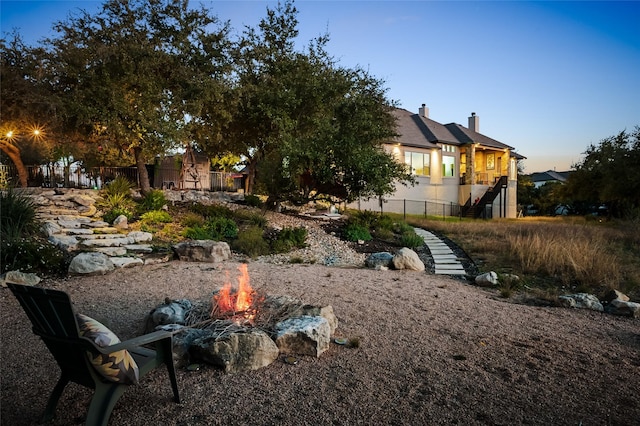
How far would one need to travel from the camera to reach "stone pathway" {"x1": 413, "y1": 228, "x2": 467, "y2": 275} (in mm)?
9759

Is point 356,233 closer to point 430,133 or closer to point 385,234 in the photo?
point 385,234

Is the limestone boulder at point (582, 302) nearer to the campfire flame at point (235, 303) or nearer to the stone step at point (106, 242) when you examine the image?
the campfire flame at point (235, 303)

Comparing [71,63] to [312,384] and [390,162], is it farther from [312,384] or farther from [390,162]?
[312,384]

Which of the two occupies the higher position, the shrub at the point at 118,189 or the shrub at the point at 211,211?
the shrub at the point at 118,189

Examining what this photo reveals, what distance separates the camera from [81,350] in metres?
2.58

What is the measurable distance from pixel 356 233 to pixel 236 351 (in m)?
10.1

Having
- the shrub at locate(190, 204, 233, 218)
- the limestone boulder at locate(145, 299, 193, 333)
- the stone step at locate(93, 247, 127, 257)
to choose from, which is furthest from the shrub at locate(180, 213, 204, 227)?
the limestone boulder at locate(145, 299, 193, 333)

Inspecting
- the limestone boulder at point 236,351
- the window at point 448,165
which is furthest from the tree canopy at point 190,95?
the window at point 448,165

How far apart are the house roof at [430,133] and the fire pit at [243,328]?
23005 mm

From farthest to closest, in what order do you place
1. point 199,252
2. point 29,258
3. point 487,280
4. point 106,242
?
1. point 106,242
2. point 199,252
3. point 487,280
4. point 29,258

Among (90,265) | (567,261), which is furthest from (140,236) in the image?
(567,261)

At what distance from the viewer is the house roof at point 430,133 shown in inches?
1090

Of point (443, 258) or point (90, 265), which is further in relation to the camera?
point (443, 258)

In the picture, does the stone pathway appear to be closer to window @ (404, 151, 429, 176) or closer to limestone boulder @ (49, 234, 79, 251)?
limestone boulder @ (49, 234, 79, 251)
